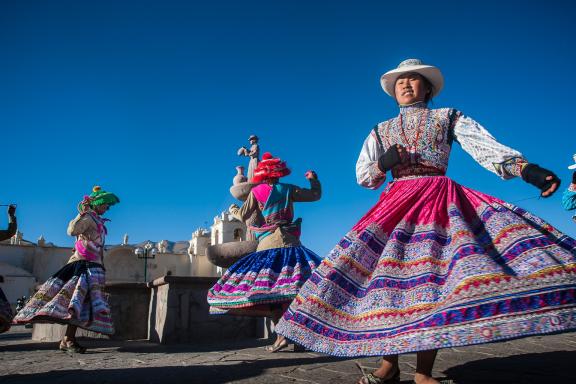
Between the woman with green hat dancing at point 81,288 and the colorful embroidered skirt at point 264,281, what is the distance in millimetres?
1821

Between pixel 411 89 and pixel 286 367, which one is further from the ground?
pixel 411 89

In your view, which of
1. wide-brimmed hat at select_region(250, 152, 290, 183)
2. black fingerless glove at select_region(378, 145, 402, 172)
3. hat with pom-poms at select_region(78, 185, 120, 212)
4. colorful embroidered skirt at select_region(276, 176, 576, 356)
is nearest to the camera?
colorful embroidered skirt at select_region(276, 176, 576, 356)

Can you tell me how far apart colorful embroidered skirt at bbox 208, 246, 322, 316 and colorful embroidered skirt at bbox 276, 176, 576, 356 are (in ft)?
6.76

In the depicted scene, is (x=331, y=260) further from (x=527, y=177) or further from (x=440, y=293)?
(x=527, y=177)

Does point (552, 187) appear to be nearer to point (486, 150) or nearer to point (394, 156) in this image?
point (486, 150)

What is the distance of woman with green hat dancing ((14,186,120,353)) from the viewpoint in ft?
18.8

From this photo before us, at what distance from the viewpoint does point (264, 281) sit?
15.8 feet

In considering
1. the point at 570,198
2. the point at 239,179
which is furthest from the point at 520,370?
the point at 570,198

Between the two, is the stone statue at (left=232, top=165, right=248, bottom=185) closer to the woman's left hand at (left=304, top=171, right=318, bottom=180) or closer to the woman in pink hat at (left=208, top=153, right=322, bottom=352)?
the woman in pink hat at (left=208, top=153, right=322, bottom=352)

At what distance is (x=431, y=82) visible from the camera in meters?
3.46

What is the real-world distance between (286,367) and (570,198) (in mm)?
7023

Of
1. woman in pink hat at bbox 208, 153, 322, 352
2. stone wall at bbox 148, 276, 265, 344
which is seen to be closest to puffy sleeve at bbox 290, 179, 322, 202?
woman in pink hat at bbox 208, 153, 322, 352

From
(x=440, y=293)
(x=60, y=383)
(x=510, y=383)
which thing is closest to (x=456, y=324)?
(x=440, y=293)

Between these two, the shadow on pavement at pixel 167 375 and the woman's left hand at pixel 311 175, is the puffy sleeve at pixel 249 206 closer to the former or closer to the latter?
the woman's left hand at pixel 311 175
